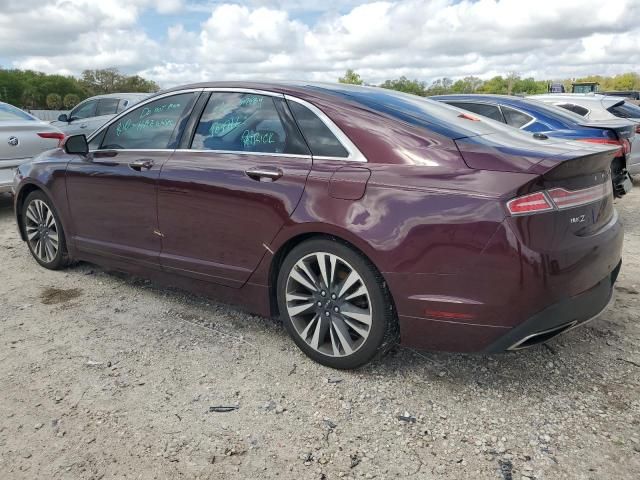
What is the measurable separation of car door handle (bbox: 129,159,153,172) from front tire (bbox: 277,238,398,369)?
1319 mm

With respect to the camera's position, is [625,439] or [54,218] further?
[54,218]

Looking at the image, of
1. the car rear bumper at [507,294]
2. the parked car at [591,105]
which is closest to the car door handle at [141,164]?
the car rear bumper at [507,294]

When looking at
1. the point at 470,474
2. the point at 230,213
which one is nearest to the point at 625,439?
the point at 470,474

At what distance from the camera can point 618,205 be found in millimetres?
7773

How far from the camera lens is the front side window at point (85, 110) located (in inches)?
488

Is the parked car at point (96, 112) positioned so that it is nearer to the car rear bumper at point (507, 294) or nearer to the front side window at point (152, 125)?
the front side window at point (152, 125)

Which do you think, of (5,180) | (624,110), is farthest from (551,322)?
(624,110)

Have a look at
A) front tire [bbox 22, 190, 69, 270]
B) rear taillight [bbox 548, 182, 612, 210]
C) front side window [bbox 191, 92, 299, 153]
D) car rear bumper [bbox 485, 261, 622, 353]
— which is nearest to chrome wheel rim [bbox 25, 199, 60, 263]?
front tire [bbox 22, 190, 69, 270]

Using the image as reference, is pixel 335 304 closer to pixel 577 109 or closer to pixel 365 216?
pixel 365 216

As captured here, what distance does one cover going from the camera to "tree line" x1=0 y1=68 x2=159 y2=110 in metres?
72.1

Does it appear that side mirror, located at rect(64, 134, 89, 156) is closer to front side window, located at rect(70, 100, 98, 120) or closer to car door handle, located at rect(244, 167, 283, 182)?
car door handle, located at rect(244, 167, 283, 182)

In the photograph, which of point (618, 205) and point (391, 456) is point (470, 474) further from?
point (618, 205)

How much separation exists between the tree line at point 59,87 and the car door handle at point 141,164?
70768 mm

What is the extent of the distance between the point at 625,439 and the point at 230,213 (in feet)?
7.53
